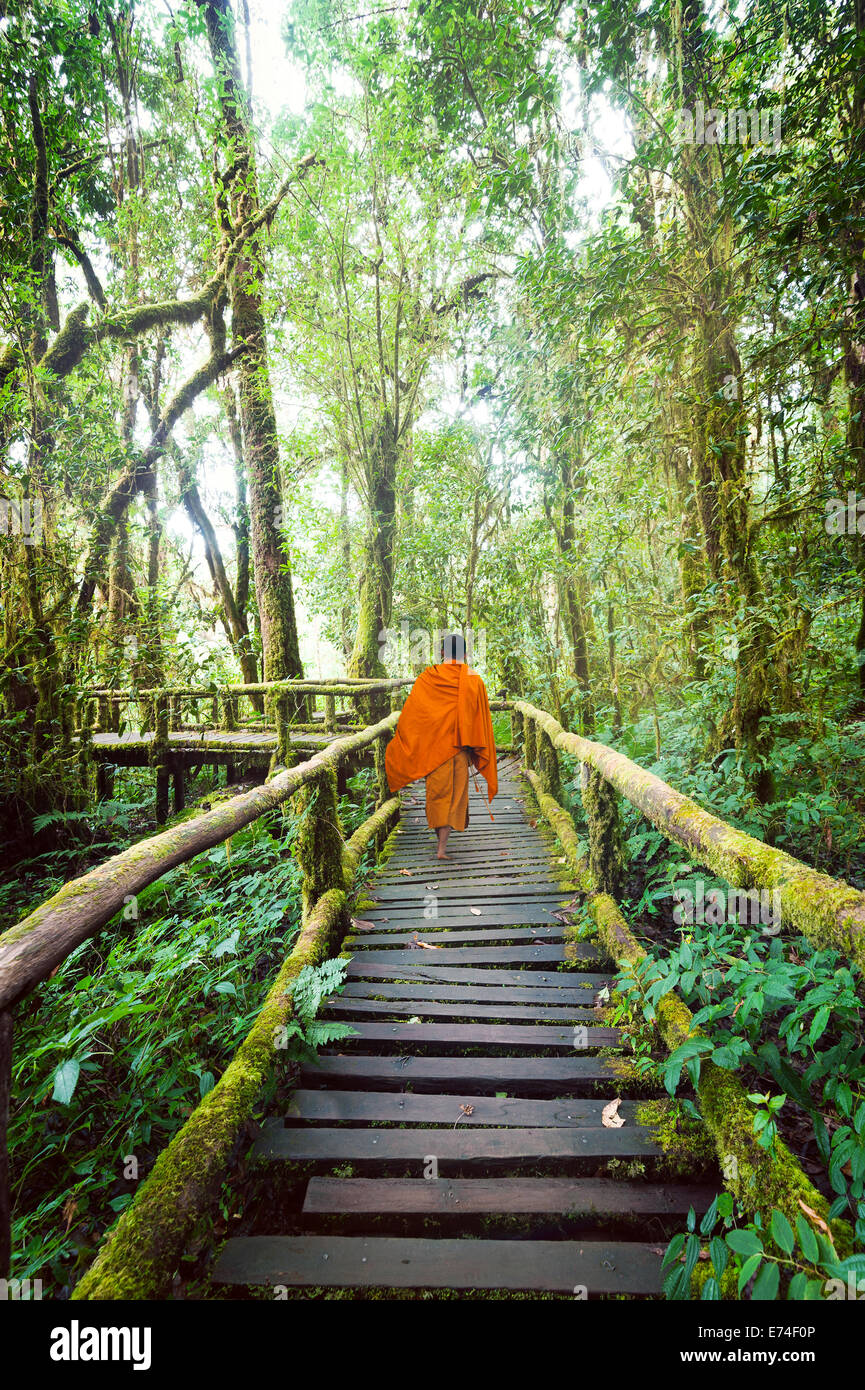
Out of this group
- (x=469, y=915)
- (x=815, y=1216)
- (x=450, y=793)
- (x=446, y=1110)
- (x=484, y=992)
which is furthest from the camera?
(x=450, y=793)

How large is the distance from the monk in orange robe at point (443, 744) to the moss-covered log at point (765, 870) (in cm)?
264

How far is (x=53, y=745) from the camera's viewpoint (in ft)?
21.3

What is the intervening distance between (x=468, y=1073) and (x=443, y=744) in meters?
3.15

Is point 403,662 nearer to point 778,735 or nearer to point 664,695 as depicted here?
point 664,695

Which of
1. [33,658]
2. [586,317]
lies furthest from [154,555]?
[586,317]

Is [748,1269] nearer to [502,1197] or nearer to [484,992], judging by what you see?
[502,1197]

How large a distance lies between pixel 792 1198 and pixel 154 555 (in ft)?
55.2

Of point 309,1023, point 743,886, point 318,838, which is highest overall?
point 743,886

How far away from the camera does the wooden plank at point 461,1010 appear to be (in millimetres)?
2869

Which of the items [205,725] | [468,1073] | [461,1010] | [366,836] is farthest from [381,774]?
[205,725]

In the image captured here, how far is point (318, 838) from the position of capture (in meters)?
3.65
